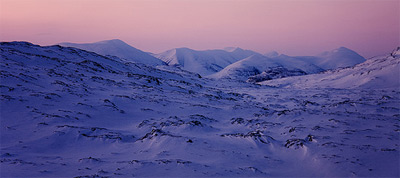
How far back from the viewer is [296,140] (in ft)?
42.9

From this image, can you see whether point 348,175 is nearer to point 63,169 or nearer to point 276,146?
point 276,146

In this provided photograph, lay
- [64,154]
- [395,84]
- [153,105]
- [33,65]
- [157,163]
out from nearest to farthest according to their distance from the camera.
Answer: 1. [157,163]
2. [64,154]
3. [153,105]
4. [33,65]
5. [395,84]

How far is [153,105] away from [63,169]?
14.7 m

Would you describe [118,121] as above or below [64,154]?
above

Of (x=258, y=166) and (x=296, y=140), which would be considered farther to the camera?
(x=296, y=140)

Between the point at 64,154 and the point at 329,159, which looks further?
the point at 64,154

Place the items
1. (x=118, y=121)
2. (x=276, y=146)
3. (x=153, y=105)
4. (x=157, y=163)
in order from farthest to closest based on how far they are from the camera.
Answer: (x=153, y=105), (x=118, y=121), (x=276, y=146), (x=157, y=163)

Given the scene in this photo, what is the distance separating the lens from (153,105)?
24281 millimetres

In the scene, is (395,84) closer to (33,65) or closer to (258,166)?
(258,166)

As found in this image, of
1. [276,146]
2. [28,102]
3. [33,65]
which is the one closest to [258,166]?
[276,146]

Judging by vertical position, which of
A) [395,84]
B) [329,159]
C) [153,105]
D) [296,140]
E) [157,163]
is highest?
[395,84]

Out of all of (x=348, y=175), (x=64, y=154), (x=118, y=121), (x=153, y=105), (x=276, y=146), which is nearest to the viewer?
(x=348, y=175)

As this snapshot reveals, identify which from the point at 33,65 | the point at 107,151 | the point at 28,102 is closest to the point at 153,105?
the point at 28,102

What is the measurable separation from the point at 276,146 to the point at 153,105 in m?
14.5
